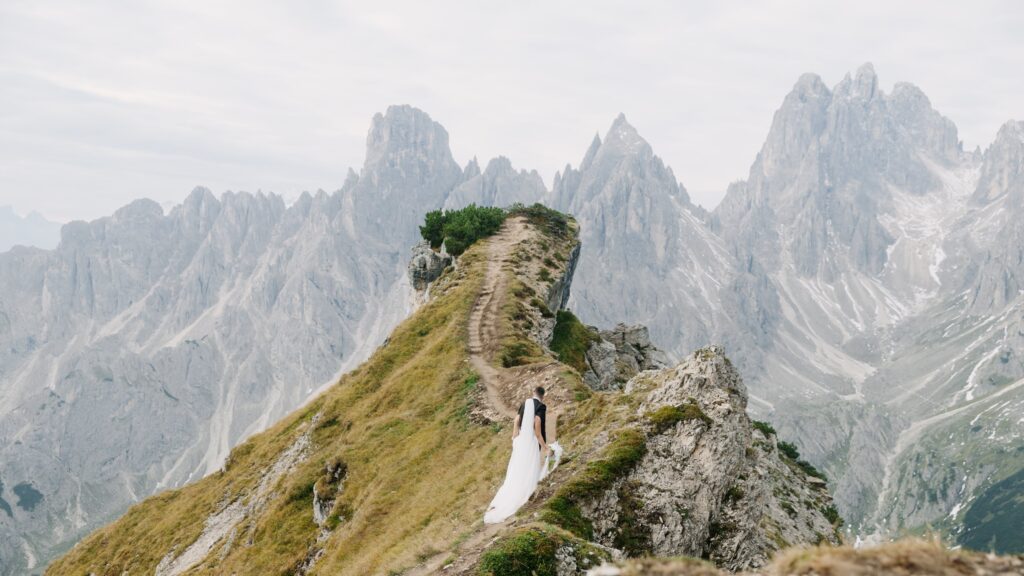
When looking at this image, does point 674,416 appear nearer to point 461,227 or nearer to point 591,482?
point 591,482

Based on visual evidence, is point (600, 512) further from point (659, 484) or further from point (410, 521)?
point (410, 521)

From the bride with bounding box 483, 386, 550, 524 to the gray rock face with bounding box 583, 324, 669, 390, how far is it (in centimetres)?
4019

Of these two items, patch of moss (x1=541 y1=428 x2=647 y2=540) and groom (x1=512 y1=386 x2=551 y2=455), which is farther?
groom (x1=512 y1=386 x2=551 y2=455)

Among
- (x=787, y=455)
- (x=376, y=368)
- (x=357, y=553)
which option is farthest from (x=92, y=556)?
(x=787, y=455)

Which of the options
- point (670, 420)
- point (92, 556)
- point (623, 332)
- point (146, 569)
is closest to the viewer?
point (670, 420)

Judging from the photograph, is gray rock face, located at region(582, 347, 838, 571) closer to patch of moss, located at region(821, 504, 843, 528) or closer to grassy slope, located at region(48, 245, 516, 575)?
grassy slope, located at region(48, 245, 516, 575)

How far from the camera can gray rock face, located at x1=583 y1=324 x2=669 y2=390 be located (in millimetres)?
68875

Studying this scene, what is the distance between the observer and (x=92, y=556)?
216 feet

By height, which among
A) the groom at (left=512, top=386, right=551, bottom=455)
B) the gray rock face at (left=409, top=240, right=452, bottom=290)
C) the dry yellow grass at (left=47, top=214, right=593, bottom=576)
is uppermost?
the gray rock face at (left=409, top=240, right=452, bottom=290)

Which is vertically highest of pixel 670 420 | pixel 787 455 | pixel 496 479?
pixel 670 420

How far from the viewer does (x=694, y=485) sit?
2738cm

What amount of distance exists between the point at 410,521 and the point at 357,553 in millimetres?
3397

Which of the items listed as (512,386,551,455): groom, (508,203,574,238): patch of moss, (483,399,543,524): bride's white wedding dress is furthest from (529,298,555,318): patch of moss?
(483,399,543,524): bride's white wedding dress

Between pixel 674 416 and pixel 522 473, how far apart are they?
29.6 feet
